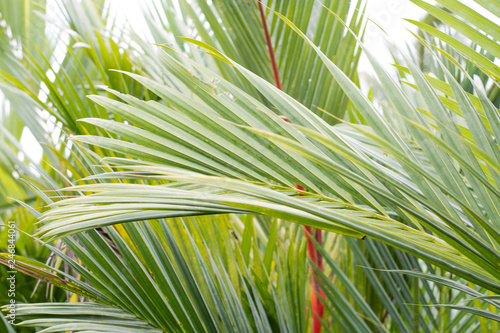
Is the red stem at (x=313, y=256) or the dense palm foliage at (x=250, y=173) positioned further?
the red stem at (x=313, y=256)

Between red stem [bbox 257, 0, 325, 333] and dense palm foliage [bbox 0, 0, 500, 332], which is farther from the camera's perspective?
red stem [bbox 257, 0, 325, 333]

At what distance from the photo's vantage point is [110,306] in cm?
47

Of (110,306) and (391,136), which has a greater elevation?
(391,136)

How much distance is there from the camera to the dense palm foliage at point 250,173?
254mm

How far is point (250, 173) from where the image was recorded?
0.31m

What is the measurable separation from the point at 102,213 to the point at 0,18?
88 centimetres

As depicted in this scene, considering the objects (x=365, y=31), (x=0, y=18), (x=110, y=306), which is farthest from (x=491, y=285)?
(x=0, y=18)

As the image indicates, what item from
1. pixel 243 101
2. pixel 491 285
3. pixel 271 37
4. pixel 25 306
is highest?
pixel 271 37

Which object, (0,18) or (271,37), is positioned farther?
(0,18)

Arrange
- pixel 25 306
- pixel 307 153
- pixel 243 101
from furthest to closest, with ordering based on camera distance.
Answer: pixel 25 306
pixel 243 101
pixel 307 153

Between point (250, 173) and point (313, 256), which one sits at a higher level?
point (250, 173)

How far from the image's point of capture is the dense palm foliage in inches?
10.0

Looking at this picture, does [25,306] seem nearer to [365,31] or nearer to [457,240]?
[457,240]

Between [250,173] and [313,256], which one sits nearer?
[250,173]
